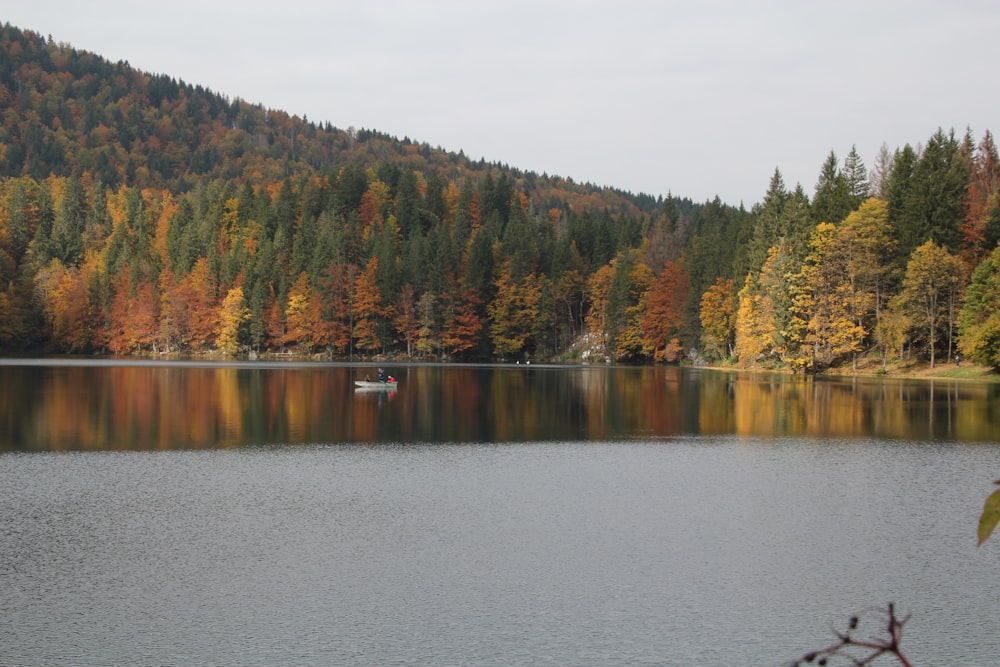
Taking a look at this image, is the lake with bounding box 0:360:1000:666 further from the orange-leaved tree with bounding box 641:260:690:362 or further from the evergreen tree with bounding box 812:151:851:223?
the orange-leaved tree with bounding box 641:260:690:362

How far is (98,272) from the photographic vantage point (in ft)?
468

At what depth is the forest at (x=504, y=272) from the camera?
3150 inches

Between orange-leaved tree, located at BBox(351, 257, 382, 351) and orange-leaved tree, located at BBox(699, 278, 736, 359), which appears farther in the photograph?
orange-leaved tree, located at BBox(351, 257, 382, 351)

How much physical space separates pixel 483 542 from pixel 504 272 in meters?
117

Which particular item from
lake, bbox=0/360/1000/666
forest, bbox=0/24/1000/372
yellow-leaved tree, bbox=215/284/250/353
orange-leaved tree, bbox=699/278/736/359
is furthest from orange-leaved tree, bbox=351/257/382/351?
lake, bbox=0/360/1000/666

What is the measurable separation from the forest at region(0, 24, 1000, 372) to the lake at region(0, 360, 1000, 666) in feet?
142

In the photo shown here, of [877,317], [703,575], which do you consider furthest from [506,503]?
[877,317]

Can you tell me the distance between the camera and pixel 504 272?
135 meters

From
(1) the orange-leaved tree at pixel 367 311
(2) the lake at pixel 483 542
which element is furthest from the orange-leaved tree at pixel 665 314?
(2) the lake at pixel 483 542

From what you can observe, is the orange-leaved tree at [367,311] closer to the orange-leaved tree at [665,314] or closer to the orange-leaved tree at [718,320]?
the orange-leaved tree at [665,314]

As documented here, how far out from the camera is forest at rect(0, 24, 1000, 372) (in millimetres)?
80000

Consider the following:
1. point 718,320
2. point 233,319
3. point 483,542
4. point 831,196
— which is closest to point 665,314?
point 718,320

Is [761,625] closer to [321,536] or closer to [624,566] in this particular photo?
[624,566]

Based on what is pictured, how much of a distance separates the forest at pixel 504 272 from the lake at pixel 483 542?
43251mm
